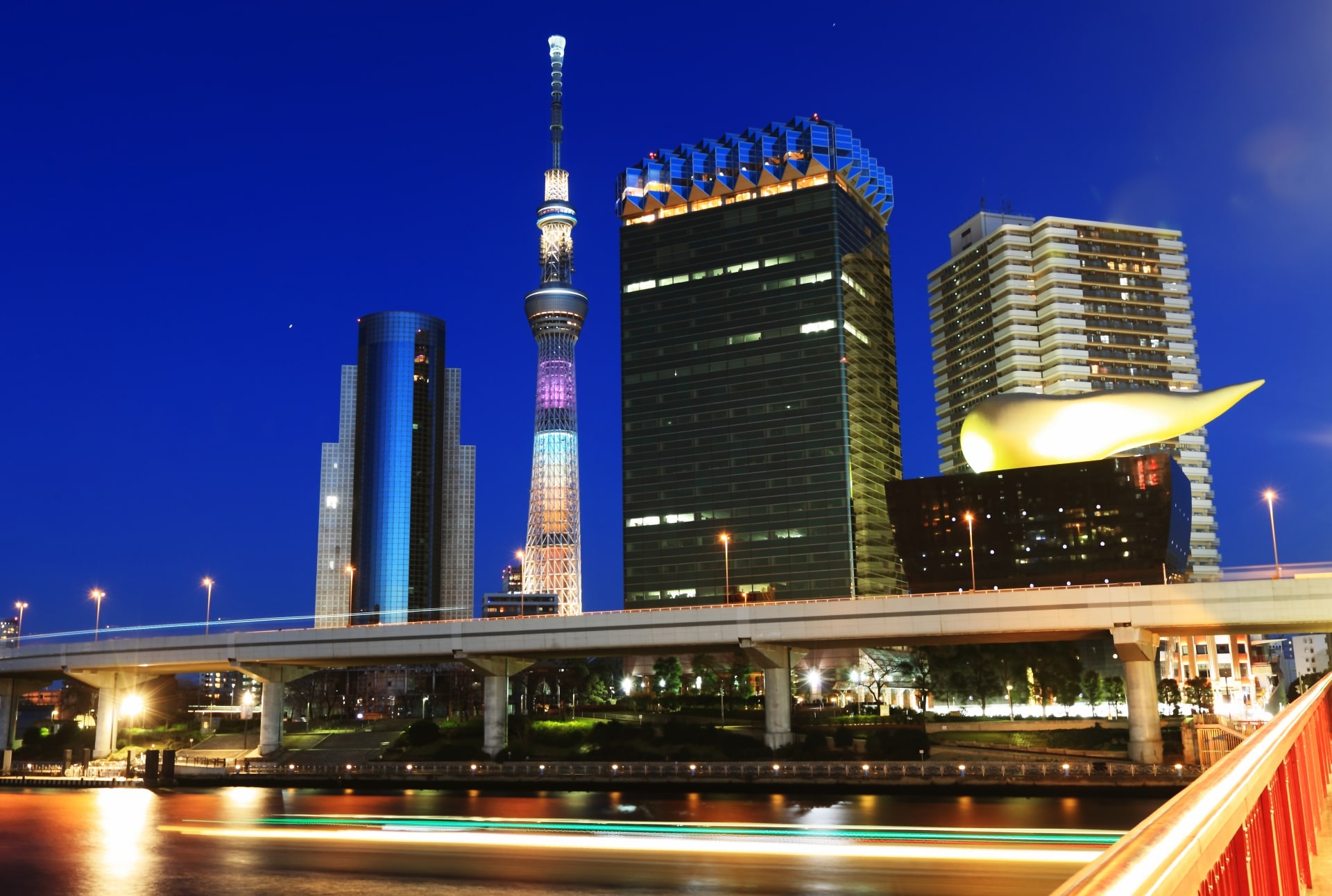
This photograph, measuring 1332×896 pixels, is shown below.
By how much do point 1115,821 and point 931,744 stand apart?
43.3 metres

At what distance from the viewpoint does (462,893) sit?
3356cm

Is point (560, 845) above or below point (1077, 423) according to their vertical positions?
below

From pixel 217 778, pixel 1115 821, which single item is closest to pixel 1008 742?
pixel 1115 821

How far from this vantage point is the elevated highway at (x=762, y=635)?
72.7m

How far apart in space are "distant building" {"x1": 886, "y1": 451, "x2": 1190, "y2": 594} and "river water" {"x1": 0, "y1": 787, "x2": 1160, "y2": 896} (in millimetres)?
75158

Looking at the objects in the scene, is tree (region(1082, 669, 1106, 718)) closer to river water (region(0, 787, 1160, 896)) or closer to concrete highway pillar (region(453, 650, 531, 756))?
concrete highway pillar (region(453, 650, 531, 756))

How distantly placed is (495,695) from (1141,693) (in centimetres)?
4902

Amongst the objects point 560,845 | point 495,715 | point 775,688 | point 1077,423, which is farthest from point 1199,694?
point 560,845

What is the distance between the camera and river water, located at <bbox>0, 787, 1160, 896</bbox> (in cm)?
3509

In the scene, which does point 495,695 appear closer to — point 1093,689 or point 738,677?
point 1093,689

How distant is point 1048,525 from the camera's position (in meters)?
135

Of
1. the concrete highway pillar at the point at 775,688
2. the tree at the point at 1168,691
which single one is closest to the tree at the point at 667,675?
the tree at the point at 1168,691

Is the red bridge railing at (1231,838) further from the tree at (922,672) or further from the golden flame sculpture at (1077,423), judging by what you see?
the tree at (922,672)

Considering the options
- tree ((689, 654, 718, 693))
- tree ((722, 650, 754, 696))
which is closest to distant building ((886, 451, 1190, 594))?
tree ((722, 650, 754, 696))
